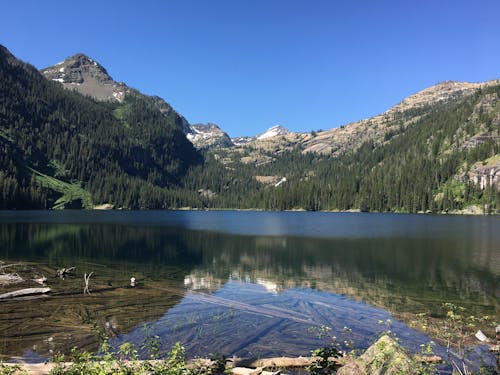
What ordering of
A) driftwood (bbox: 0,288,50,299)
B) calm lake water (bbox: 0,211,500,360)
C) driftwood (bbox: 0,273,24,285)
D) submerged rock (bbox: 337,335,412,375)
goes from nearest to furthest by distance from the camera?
submerged rock (bbox: 337,335,412,375), calm lake water (bbox: 0,211,500,360), driftwood (bbox: 0,288,50,299), driftwood (bbox: 0,273,24,285)

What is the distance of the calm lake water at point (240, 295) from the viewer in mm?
23000

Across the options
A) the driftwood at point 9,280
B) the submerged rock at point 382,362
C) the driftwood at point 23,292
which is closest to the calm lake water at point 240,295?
the driftwood at point 23,292

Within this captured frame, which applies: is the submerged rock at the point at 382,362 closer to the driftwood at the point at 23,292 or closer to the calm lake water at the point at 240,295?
the calm lake water at the point at 240,295

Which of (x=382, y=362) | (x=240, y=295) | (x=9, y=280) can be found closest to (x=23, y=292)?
(x=9, y=280)

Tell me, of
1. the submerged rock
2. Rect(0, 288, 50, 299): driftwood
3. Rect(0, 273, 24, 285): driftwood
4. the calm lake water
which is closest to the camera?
the submerged rock

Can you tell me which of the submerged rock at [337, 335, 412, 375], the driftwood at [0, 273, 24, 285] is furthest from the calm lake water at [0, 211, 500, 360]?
the submerged rock at [337, 335, 412, 375]

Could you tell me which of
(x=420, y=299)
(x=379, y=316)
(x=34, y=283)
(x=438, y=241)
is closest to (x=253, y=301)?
(x=379, y=316)

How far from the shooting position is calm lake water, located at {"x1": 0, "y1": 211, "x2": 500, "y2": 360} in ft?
75.5

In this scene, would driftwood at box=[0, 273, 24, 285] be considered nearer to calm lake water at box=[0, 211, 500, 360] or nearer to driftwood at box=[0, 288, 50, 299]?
calm lake water at box=[0, 211, 500, 360]

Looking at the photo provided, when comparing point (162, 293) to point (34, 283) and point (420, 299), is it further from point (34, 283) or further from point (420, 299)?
point (420, 299)

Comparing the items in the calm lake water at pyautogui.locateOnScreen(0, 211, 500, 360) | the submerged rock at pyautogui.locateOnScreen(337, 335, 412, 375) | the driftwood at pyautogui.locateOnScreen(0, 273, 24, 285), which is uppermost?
the submerged rock at pyautogui.locateOnScreen(337, 335, 412, 375)

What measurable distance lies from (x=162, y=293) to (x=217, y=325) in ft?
35.3

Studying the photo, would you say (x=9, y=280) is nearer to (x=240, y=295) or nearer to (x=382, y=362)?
(x=240, y=295)

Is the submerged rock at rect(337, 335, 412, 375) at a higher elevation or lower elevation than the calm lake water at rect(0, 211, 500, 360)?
higher
